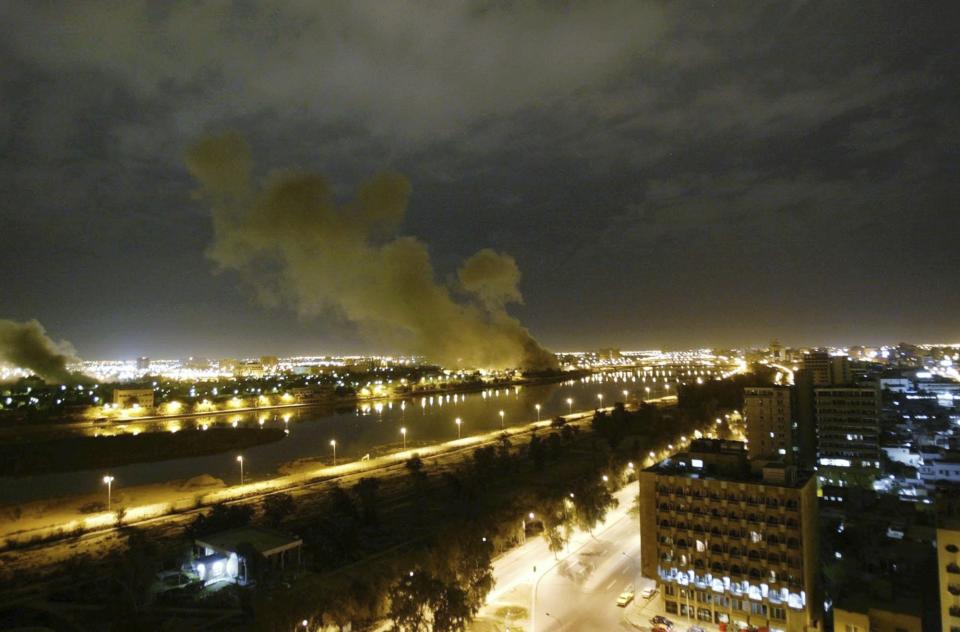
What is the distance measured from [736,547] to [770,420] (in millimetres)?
7971

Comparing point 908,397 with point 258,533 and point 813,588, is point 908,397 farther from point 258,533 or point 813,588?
point 258,533

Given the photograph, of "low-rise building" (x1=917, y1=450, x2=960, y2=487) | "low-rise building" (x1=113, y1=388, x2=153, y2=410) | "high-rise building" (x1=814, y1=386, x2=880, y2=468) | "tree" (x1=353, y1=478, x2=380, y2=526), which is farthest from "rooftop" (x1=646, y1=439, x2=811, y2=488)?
"low-rise building" (x1=113, y1=388, x2=153, y2=410)

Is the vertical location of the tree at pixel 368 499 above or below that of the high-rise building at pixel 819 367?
below

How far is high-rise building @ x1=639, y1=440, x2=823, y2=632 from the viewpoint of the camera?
19.0ft

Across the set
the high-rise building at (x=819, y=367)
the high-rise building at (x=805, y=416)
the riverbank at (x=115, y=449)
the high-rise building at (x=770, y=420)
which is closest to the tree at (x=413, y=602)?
the high-rise building at (x=770, y=420)

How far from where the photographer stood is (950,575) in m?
4.91

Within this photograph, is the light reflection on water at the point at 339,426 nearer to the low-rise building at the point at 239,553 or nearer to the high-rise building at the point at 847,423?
the low-rise building at the point at 239,553

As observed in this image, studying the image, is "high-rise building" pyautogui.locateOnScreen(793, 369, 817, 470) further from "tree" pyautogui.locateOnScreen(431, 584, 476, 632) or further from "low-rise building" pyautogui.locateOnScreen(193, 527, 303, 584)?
"low-rise building" pyautogui.locateOnScreen(193, 527, 303, 584)

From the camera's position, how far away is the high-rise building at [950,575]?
4848 mm

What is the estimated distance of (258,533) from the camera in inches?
280

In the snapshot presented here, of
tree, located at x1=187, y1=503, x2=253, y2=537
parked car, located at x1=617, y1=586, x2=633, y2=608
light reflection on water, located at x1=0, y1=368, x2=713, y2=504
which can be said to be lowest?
light reflection on water, located at x1=0, y1=368, x2=713, y2=504

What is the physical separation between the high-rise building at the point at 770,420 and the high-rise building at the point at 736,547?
705cm

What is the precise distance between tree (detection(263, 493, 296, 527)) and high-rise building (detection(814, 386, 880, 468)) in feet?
32.2

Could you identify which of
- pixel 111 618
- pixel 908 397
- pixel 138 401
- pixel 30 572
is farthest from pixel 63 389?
pixel 908 397
